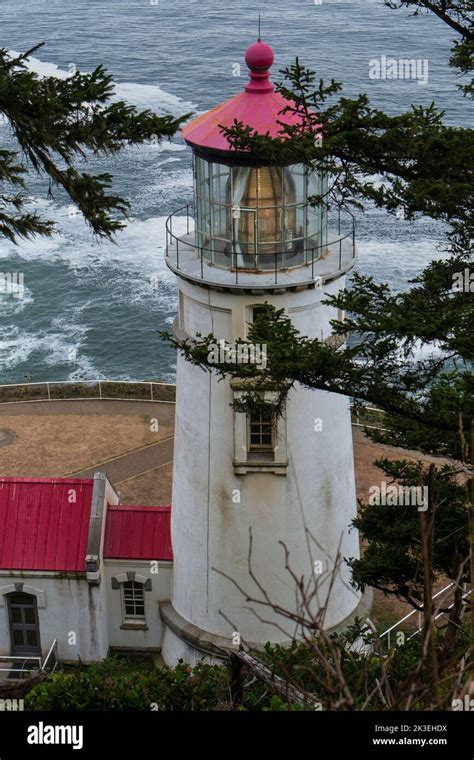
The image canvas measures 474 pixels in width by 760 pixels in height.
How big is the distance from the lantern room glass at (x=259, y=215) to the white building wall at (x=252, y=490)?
64 cm

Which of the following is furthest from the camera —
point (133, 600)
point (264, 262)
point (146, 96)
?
point (146, 96)

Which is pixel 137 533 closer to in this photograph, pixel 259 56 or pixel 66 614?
pixel 66 614

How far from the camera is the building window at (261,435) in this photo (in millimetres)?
15938

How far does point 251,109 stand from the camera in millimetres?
14320

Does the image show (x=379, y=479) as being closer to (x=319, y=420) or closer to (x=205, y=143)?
(x=319, y=420)

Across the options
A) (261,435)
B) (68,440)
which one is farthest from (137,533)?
(68,440)

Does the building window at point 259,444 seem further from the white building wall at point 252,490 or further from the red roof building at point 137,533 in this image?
the red roof building at point 137,533

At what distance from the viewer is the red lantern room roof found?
1416 cm

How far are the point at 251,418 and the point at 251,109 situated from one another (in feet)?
14.4

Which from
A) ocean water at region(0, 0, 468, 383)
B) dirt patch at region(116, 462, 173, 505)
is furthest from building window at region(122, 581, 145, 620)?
ocean water at region(0, 0, 468, 383)

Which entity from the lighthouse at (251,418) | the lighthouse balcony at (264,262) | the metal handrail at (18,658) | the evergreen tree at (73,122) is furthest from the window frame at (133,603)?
the evergreen tree at (73,122)

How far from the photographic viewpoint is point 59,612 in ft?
61.4

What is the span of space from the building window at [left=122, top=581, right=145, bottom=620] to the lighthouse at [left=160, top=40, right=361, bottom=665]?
1134 millimetres

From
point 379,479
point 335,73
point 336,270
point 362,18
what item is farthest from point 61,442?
point 362,18
